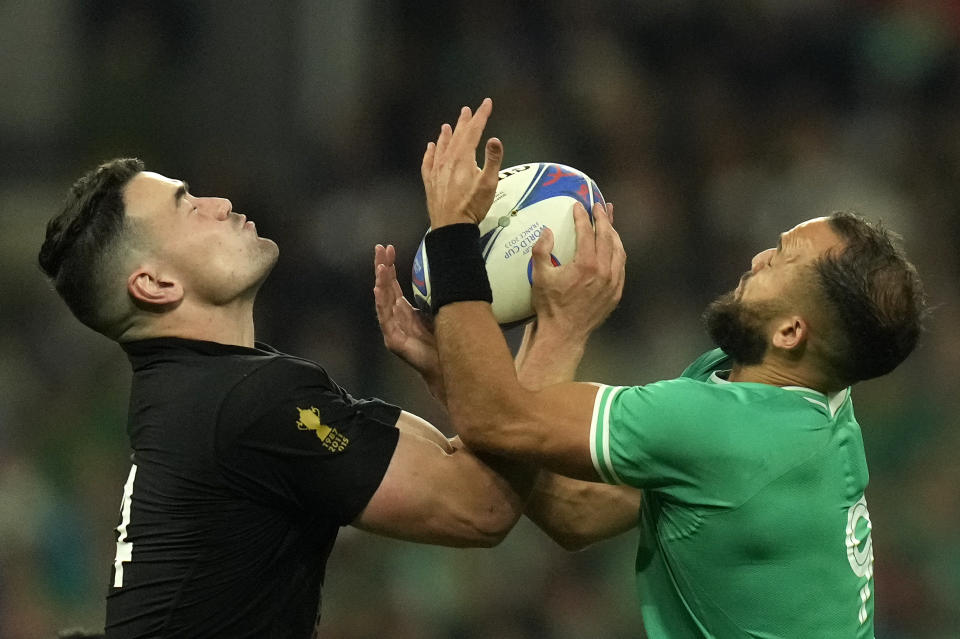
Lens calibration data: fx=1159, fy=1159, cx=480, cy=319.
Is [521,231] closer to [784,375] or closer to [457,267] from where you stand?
[457,267]

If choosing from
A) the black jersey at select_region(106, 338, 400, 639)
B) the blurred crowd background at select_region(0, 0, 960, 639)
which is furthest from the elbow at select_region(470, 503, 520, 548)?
the blurred crowd background at select_region(0, 0, 960, 639)

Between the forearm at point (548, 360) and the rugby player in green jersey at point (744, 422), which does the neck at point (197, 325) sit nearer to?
the rugby player in green jersey at point (744, 422)

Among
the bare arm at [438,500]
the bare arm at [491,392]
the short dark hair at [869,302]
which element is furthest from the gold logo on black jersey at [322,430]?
the short dark hair at [869,302]

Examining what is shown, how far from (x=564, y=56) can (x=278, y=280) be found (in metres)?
2.12

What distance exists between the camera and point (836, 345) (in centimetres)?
257

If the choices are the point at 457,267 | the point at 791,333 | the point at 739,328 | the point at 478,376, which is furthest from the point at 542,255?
the point at 791,333

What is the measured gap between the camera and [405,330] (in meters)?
3.07

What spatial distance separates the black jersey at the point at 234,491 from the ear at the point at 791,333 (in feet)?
2.95

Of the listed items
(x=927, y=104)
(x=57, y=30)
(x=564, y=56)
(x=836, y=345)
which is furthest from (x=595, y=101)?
(x=836, y=345)

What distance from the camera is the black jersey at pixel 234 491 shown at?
102 inches

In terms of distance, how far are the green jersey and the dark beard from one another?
0.11m

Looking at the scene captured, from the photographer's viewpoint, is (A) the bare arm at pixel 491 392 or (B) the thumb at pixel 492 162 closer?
(A) the bare arm at pixel 491 392

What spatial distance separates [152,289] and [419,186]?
12.5ft

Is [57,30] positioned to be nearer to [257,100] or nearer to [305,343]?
[257,100]
